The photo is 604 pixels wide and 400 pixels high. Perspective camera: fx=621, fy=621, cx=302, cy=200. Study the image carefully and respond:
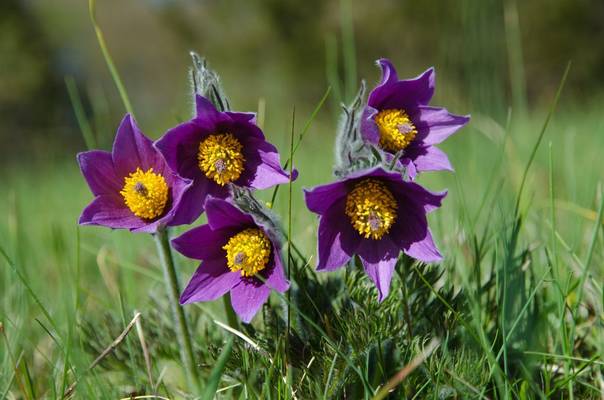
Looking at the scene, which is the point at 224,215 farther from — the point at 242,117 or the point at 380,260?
the point at 380,260

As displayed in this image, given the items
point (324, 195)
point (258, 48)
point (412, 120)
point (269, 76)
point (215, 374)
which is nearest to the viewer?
point (215, 374)

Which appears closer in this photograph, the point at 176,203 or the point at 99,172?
the point at 176,203

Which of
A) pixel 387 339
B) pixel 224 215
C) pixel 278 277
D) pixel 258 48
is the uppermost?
pixel 258 48

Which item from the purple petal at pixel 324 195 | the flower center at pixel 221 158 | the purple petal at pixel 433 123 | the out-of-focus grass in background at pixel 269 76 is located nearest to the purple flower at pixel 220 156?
the flower center at pixel 221 158

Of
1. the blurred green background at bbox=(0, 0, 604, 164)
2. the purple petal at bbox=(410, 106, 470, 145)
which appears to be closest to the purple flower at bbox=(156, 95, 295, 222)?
the purple petal at bbox=(410, 106, 470, 145)

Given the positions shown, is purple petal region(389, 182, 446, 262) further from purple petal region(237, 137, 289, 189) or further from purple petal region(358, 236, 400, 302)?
purple petal region(237, 137, 289, 189)

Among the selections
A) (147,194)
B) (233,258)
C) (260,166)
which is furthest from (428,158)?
(147,194)
